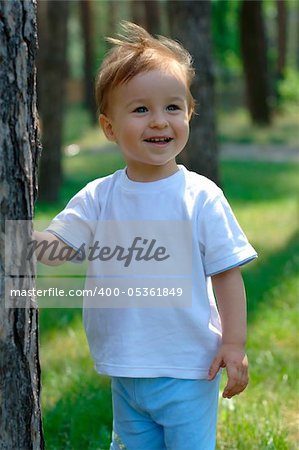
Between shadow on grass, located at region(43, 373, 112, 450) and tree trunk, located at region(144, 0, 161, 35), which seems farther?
tree trunk, located at region(144, 0, 161, 35)

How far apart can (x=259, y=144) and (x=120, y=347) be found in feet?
56.4

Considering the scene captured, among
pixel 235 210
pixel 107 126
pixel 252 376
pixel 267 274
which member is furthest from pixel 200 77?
pixel 107 126

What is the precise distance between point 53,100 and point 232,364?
31.2 ft

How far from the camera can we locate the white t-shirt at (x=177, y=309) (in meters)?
2.66

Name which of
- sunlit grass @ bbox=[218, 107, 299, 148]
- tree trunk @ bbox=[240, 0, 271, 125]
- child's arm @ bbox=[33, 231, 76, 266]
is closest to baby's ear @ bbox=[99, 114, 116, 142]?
child's arm @ bbox=[33, 231, 76, 266]

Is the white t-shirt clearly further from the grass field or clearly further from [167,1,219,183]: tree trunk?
[167,1,219,183]: tree trunk

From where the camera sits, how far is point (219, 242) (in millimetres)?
2643

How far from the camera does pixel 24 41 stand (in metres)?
2.29

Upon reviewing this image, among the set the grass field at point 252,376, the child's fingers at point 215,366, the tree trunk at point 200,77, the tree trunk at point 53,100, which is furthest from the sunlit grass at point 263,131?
the child's fingers at point 215,366

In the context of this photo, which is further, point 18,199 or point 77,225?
point 77,225

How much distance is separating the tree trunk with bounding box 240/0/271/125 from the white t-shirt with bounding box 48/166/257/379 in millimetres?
18701

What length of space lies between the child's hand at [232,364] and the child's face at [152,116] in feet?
2.01

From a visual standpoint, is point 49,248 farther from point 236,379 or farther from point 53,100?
point 53,100

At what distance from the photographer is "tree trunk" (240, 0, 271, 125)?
20.8m
